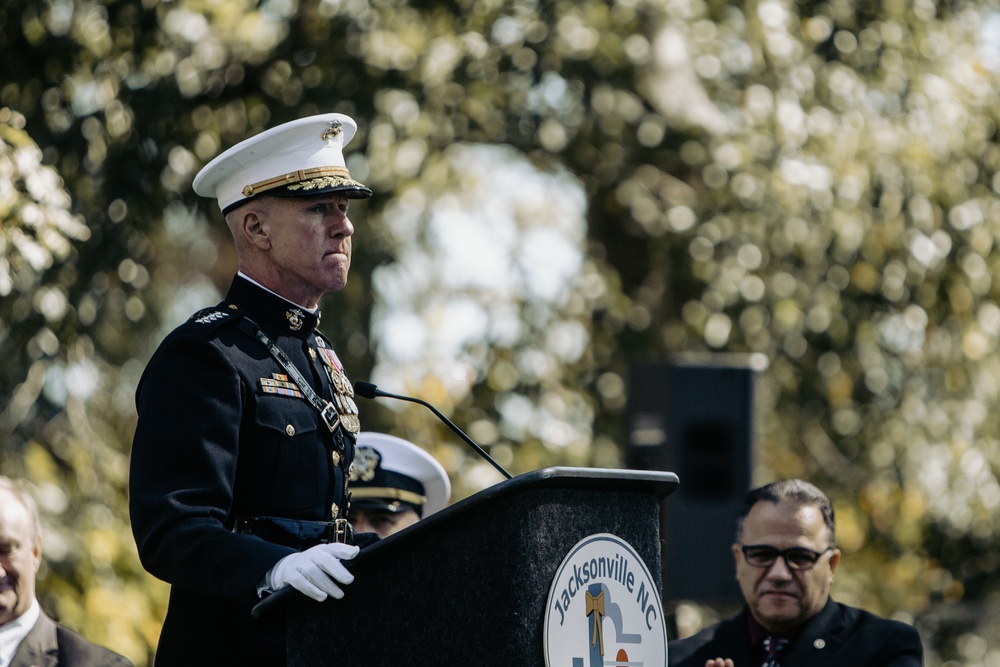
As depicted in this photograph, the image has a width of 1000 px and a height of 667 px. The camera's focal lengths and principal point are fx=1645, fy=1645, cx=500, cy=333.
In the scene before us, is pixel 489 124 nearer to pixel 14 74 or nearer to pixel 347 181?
pixel 14 74

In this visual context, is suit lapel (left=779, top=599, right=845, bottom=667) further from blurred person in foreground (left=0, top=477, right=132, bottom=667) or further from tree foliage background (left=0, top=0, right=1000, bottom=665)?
tree foliage background (left=0, top=0, right=1000, bottom=665)

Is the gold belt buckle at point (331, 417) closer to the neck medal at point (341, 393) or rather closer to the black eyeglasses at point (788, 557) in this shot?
the neck medal at point (341, 393)

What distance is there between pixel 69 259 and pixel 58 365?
494 millimetres

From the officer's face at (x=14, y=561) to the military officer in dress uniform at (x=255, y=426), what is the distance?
1439 mm

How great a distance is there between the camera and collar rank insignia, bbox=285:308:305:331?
3.23m

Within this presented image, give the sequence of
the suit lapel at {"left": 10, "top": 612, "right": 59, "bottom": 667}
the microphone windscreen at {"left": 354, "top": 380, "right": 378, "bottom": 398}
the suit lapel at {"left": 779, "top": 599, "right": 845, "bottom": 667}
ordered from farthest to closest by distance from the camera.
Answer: the suit lapel at {"left": 779, "top": 599, "right": 845, "bottom": 667}
the suit lapel at {"left": 10, "top": 612, "right": 59, "bottom": 667}
the microphone windscreen at {"left": 354, "top": 380, "right": 378, "bottom": 398}

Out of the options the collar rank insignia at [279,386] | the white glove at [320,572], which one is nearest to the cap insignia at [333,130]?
the collar rank insignia at [279,386]

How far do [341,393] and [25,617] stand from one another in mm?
1610

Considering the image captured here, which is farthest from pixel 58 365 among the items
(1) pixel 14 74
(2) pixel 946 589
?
(2) pixel 946 589

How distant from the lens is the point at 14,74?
22.6 feet

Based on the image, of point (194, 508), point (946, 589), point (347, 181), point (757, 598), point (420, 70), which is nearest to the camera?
point (194, 508)

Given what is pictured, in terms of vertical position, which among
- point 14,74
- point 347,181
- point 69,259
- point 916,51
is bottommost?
point 347,181

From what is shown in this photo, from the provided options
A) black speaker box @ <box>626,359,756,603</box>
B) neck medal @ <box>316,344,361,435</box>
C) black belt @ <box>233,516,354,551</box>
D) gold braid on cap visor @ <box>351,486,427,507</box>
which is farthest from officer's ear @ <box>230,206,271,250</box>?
black speaker box @ <box>626,359,756,603</box>

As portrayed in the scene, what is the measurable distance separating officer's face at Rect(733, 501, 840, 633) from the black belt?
7.39 ft
